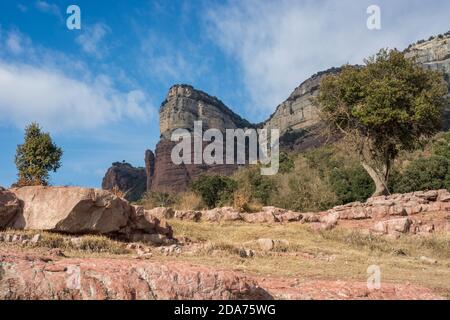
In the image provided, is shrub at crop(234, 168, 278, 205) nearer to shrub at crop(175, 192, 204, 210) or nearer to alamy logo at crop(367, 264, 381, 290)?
shrub at crop(175, 192, 204, 210)

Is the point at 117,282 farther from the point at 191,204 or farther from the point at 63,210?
the point at 191,204

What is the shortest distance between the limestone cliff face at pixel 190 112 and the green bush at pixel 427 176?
65101 mm

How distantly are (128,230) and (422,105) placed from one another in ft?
49.8

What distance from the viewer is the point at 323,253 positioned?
514 inches

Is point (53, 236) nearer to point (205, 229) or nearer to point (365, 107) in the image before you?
point (205, 229)

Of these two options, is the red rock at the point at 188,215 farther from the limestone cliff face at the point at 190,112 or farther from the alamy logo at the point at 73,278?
the limestone cliff face at the point at 190,112

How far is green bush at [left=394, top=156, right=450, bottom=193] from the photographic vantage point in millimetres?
25391

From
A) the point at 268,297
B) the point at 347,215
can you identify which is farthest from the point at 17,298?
the point at 347,215

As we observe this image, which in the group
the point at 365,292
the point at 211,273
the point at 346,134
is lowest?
the point at 365,292

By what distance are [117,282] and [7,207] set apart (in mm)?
9046

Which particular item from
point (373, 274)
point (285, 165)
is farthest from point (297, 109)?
point (373, 274)

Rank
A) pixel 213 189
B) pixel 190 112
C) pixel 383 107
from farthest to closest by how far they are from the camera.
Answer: pixel 190 112 → pixel 213 189 → pixel 383 107

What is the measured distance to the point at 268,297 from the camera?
5.04 meters

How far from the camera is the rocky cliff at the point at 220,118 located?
80250mm
